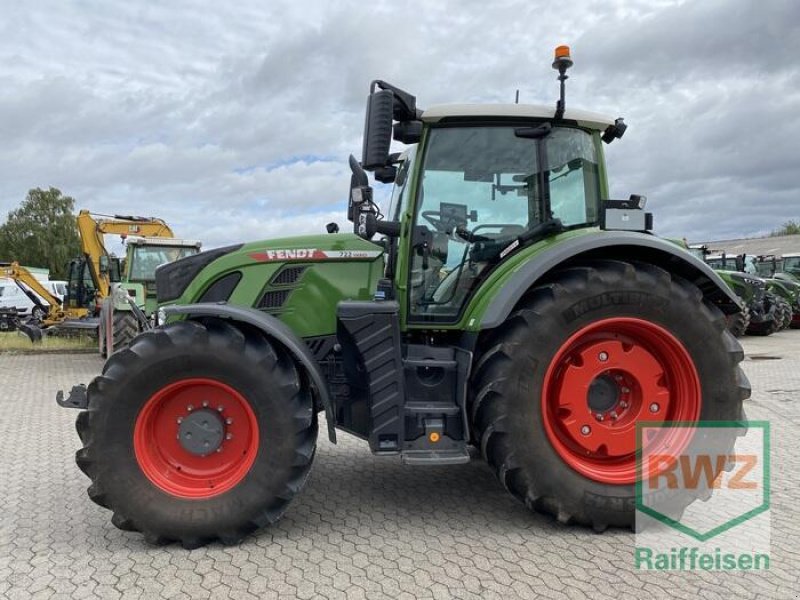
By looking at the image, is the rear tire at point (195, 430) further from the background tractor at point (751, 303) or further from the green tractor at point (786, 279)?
the green tractor at point (786, 279)

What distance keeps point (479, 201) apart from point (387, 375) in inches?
47.2

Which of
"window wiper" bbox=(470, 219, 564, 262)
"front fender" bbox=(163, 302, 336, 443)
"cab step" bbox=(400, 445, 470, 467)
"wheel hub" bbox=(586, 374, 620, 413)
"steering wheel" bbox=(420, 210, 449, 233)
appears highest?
"steering wheel" bbox=(420, 210, 449, 233)

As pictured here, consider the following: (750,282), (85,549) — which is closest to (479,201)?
(85,549)

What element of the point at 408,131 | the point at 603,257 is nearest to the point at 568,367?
the point at 603,257

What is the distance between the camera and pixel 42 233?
47250 mm

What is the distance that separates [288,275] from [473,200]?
4.13 feet

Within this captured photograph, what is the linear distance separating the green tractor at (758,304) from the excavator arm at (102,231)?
13263mm

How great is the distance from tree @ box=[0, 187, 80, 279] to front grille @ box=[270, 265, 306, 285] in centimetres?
4841

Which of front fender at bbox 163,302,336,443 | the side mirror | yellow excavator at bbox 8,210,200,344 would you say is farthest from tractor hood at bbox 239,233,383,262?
yellow excavator at bbox 8,210,200,344

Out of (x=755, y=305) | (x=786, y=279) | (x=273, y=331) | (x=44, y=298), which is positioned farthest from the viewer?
(x=786, y=279)

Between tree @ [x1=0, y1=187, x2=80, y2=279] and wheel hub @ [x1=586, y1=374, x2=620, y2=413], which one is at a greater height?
tree @ [x1=0, y1=187, x2=80, y2=279]

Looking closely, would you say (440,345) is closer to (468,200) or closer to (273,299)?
(468,200)

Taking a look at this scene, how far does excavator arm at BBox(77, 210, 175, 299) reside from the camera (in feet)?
44.4

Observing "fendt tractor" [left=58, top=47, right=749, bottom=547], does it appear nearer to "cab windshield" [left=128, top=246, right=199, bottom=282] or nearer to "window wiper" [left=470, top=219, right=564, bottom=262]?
"window wiper" [left=470, top=219, right=564, bottom=262]
